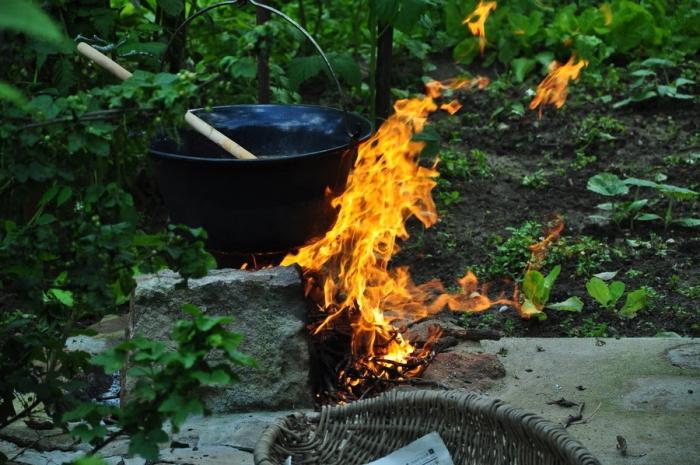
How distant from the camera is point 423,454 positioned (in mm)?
2861

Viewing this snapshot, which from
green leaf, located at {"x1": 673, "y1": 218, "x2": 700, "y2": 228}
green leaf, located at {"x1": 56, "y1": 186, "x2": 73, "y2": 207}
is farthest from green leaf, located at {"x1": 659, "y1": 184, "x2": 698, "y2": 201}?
green leaf, located at {"x1": 56, "y1": 186, "x2": 73, "y2": 207}

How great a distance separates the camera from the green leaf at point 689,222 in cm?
489

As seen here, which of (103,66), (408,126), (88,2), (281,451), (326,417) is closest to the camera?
(281,451)

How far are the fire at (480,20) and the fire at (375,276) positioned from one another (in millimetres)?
2184

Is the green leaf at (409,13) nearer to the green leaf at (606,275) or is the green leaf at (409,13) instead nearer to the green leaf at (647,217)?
the green leaf at (606,275)

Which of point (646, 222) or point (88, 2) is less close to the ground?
point (88, 2)

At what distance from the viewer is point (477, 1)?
6.98m

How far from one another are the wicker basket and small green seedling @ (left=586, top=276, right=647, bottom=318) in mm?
1556

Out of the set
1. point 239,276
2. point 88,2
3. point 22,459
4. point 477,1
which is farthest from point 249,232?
point 477,1

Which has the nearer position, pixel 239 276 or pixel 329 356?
pixel 239 276

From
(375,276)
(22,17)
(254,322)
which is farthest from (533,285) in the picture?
(22,17)

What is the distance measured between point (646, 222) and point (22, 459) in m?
3.32

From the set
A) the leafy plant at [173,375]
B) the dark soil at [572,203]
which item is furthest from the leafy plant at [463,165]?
the leafy plant at [173,375]

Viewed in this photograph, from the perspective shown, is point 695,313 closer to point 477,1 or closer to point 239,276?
point 239,276
